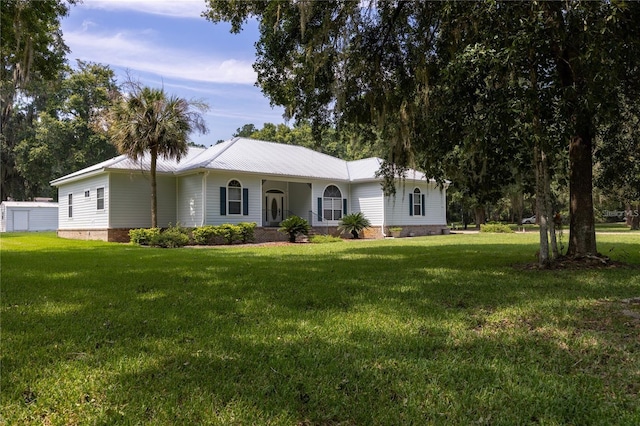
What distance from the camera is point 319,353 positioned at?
355 cm

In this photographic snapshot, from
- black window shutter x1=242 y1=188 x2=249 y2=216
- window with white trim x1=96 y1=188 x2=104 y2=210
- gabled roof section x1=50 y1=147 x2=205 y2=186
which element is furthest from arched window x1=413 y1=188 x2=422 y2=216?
window with white trim x1=96 y1=188 x2=104 y2=210

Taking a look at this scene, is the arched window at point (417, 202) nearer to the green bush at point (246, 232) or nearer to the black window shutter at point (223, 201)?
the green bush at point (246, 232)

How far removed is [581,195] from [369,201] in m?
14.8

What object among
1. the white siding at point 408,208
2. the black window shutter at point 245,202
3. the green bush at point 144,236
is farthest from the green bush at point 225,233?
the white siding at point 408,208

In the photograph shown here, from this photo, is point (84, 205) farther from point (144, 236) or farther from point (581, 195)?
point (581, 195)

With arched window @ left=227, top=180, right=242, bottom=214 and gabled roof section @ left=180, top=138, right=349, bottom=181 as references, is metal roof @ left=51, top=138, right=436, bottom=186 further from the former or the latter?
arched window @ left=227, top=180, right=242, bottom=214

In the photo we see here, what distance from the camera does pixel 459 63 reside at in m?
6.29

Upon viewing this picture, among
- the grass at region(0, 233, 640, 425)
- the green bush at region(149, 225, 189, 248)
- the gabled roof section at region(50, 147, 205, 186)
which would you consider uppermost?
the gabled roof section at region(50, 147, 205, 186)

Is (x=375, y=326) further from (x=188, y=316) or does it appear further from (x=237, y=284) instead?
(x=237, y=284)

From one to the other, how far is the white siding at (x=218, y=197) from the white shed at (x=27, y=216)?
24091mm

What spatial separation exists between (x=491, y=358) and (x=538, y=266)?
562 centimetres

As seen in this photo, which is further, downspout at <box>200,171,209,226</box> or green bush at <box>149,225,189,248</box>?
downspout at <box>200,171,209,226</box>

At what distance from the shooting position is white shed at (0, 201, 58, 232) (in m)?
34.3

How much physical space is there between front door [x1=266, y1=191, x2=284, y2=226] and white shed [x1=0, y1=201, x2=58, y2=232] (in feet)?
74.1
